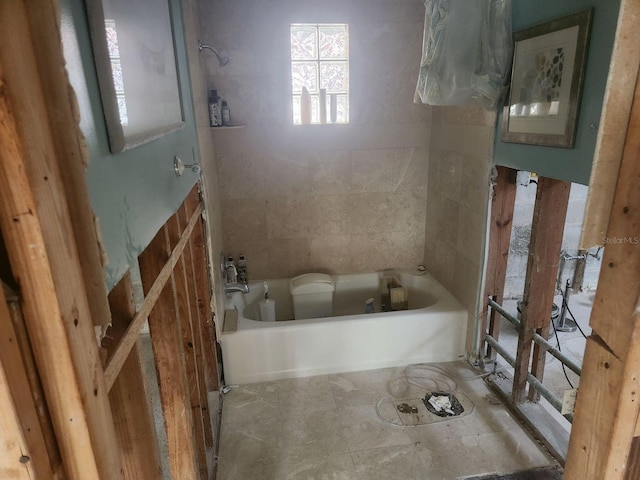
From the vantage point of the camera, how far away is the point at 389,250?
334 cm

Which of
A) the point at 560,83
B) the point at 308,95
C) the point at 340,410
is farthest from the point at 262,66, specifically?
the point at 340,410

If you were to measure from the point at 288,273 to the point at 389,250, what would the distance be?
849mm

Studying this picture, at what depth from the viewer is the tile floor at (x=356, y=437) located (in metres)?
1.96

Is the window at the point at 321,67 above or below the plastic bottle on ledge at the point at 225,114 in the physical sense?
above

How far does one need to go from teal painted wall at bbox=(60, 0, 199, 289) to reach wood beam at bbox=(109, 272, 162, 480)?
0.40ft

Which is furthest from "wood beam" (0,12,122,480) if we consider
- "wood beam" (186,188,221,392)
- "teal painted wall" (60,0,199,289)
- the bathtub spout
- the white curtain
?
the bathtub spout

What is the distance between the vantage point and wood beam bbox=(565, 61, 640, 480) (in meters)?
0.61

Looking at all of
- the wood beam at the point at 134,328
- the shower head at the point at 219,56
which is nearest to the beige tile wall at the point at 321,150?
the shower head at the point at 219,56

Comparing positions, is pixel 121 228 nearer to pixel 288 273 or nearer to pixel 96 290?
pixel 96 290

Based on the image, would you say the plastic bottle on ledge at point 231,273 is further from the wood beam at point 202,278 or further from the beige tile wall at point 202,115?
the wood beam at point 202,278

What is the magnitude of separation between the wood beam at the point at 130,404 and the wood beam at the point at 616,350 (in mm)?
899

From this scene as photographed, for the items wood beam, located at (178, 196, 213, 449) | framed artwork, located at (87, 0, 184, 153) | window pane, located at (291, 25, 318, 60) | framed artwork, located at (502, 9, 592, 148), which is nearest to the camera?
framed artwork, located at (87, 0, 184, 153)

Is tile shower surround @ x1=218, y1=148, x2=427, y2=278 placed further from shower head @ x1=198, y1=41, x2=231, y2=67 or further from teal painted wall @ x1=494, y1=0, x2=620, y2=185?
teal painted wall @ x1=494, y1=0, x2=620, y2=185

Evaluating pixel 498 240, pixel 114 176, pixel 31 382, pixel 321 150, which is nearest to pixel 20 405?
pixel 31 382
